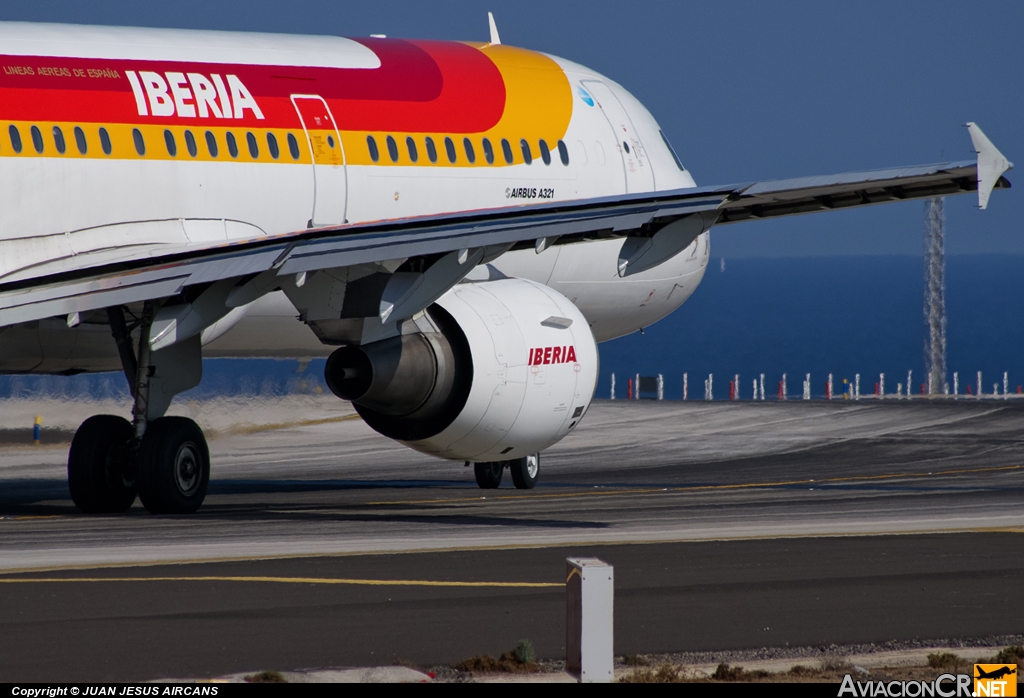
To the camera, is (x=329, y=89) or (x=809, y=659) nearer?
(x=809, y=659)

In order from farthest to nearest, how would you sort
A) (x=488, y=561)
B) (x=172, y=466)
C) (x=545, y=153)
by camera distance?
(x=545, y=153) < (x=172, y=466) < (x=488, y=561)

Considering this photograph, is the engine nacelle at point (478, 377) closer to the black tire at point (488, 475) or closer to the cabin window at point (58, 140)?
the cabin window at point (58, 140)

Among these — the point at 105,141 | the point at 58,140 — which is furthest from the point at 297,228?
the point at 58,140

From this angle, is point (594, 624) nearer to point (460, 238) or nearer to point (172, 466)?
point (460, 238)

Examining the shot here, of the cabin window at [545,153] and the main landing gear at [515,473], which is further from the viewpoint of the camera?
the main landing gear at [515,473]

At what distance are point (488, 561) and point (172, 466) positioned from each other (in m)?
5.21

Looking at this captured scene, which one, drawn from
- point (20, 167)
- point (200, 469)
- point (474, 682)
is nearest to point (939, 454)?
point (200, 469)

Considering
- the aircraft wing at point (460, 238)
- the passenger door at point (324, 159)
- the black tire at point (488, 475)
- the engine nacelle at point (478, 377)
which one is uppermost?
the passenger door at point (324, 159)

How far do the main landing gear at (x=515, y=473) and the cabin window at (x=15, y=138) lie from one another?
898 cm

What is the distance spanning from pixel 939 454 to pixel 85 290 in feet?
65.2

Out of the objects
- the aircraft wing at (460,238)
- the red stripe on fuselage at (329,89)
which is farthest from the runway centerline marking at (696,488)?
the aircraft wing at (460,238)

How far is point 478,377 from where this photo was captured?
19.5 meters

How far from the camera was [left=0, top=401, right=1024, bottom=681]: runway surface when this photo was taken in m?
11.7

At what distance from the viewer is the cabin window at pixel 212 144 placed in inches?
816
